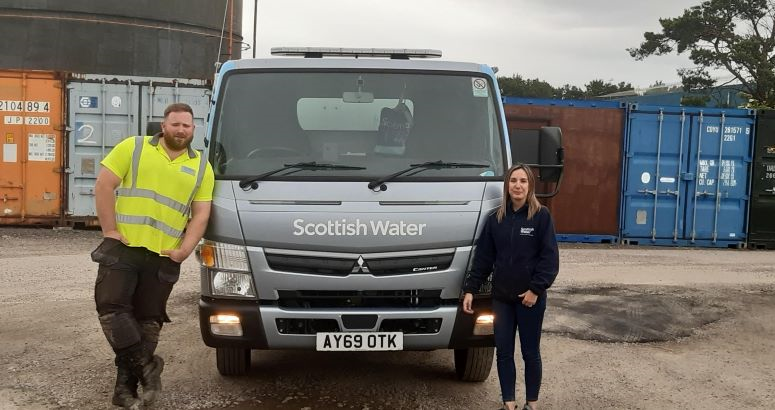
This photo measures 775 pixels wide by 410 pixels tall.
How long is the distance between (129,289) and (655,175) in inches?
479

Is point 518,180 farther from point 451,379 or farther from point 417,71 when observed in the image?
point 451,379

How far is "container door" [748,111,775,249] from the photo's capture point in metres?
14.6

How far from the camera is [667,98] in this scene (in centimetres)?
4259

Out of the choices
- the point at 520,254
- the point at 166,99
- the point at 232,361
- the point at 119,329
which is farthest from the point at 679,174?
the point at 119,329

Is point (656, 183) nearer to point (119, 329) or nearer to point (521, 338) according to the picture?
point (521, 338)

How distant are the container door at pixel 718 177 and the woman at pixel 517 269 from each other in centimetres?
1129

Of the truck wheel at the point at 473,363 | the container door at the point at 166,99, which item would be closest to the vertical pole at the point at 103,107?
the container door at the point at 166,99

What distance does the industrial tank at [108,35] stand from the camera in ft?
68.4

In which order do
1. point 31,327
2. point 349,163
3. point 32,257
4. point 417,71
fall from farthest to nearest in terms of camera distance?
point 32,257, point 31,327, point 417,71, point 349,163

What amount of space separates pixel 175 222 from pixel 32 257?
7.71 m

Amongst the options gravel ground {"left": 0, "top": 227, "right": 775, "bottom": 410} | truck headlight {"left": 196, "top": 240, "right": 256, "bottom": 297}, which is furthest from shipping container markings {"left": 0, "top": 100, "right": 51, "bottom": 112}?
truck headlight {"left": 196, "top": 240, "right": 256, "bottom": 297}

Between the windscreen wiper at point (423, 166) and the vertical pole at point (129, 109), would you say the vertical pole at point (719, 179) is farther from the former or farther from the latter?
the windscreen wiper at point (423, 166)

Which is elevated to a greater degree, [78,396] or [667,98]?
[667,98]

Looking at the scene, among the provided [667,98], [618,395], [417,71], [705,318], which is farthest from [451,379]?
[667,98]
